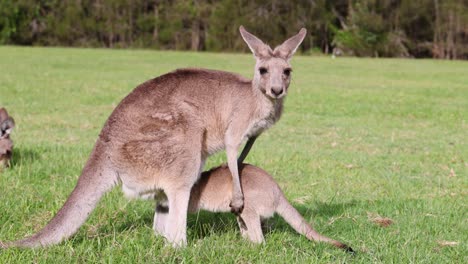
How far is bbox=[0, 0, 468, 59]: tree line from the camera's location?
42625 millimetres

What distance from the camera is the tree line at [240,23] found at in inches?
1678

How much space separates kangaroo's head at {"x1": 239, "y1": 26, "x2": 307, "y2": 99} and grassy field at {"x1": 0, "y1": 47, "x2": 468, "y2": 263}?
0.98 meters

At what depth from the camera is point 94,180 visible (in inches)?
155

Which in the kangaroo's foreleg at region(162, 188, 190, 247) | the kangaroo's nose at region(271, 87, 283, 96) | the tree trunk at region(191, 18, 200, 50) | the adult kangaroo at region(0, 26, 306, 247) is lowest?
the tree trunk at region(191, 18, 200, 50)

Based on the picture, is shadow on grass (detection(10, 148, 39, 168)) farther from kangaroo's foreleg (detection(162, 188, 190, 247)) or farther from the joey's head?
kangaroo's foreleg (detection(162, 188, 190, 247))

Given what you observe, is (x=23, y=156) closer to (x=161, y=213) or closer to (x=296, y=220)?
(x=161, y=213)

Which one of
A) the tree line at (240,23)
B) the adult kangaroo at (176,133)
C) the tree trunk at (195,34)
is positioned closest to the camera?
the adult kangaroo at (176,133)

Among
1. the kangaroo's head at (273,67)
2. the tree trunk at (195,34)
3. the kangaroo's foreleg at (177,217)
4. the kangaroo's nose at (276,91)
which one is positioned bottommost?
the tree trunk at (195,34)

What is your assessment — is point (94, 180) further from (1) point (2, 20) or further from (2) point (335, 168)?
(1) point (2, 20)

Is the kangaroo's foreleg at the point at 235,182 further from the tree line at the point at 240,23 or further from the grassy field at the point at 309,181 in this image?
the tree line at the point at 240,23

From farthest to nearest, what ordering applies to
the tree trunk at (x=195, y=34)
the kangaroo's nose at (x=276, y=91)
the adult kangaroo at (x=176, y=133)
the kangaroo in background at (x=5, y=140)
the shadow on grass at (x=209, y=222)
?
the tree trunk at (x=195, y=34)
the kangaroo in background at (x=5, y=140)
the shadow on grass at (x=209, y=222)
the kangaroo's nose at (x=276, y=91)
the adult kangaroo at (x=176, y=133)

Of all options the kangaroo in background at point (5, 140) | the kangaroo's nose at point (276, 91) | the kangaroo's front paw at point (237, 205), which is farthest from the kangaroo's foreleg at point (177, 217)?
the kangaroo in background at point (5, 140)

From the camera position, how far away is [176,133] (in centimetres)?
412

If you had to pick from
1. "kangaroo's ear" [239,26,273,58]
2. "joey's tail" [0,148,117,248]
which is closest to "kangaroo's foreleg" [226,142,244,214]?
"kangaroo's ear" [239,26,273,58]
